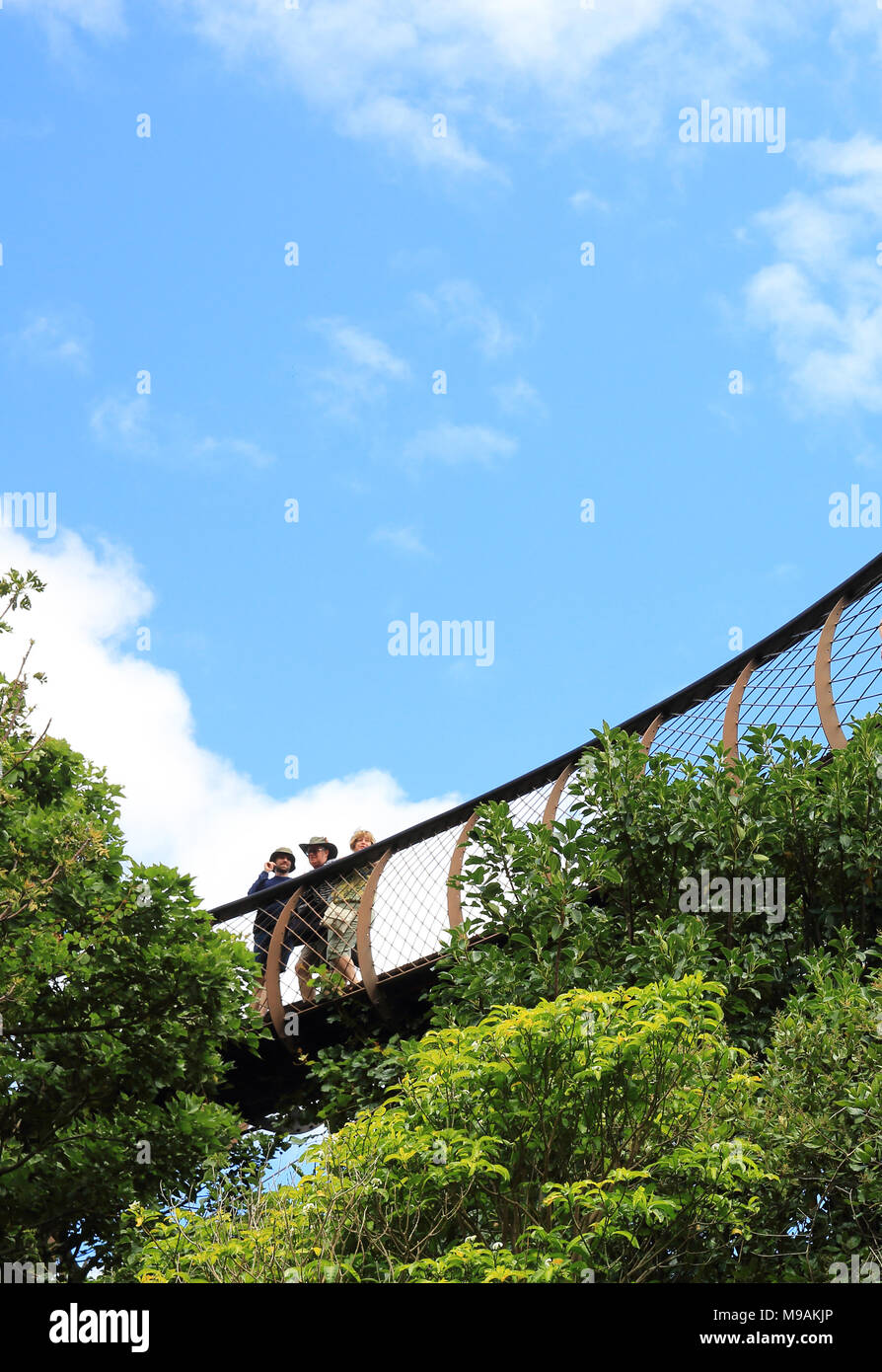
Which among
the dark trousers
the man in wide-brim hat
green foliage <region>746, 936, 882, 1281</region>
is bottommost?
green foliage <region>746, 936, 882, 1281</region>

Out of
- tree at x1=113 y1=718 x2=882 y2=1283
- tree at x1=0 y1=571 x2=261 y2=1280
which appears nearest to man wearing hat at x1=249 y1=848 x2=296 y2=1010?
tree at x1=0 y1=571 x2=261 y2=1280

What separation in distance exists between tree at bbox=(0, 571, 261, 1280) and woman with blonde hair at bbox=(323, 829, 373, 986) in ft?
6.77

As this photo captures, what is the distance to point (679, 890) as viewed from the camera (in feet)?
33.3

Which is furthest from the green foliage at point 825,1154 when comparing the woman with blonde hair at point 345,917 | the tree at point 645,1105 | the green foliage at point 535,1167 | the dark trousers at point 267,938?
the dark trousers at point 267,938

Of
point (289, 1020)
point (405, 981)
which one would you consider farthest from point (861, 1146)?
point (289, 1020)

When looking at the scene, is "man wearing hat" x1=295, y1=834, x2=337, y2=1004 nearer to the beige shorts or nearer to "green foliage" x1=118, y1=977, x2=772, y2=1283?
the beige shorts

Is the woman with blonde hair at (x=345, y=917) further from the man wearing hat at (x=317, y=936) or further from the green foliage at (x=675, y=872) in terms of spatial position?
the green foliage at (x=675, y=872)

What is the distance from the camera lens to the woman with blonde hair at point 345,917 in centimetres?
1252

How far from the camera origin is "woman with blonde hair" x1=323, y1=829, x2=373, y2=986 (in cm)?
1252

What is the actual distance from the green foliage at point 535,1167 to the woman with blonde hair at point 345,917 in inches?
214

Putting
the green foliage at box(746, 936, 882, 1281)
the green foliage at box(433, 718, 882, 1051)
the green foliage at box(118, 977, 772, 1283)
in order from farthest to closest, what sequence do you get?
the green foliage at box(433, 718, 882, 1051) < the green foliage at box(746, 936, 882, 1281) < the green foliage at box(118, 977, 772, 1283)

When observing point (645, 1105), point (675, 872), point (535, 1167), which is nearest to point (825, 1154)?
point (645, 1105)

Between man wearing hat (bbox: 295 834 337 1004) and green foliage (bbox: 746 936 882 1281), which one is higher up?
man wearing hat (bbox: 295 834 337 1004)
